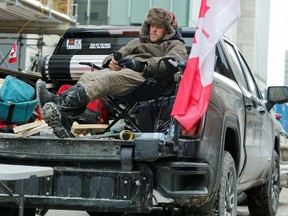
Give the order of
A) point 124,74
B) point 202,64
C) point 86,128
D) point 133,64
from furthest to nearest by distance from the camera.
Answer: point 86,128 → point 133,64 → point 124,74 → point 202,64

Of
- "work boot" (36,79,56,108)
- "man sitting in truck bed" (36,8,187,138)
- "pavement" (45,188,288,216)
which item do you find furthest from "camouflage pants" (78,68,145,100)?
"pavement" (45,188,288,216)

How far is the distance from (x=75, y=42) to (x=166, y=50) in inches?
65.4

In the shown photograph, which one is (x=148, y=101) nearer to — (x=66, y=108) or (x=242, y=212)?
(x=66, y=108)

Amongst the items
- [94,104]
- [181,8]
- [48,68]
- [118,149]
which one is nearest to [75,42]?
[48,68]

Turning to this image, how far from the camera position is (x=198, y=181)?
5.02 m

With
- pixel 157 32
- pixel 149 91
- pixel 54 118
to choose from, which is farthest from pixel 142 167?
pixel 157 32

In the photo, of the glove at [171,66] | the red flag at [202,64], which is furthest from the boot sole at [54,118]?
A: the glove at [171,66]

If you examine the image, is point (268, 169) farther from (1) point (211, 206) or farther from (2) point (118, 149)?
(2) point (118, 149)

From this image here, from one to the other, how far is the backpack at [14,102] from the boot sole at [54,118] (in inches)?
27.5

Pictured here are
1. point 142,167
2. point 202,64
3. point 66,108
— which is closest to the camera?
point 142,167

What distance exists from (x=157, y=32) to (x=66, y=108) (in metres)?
1.23

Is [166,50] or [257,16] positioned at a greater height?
[257,16]

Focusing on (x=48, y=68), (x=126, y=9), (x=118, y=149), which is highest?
(x=126, y=9)

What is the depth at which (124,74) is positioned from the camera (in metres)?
5.59
